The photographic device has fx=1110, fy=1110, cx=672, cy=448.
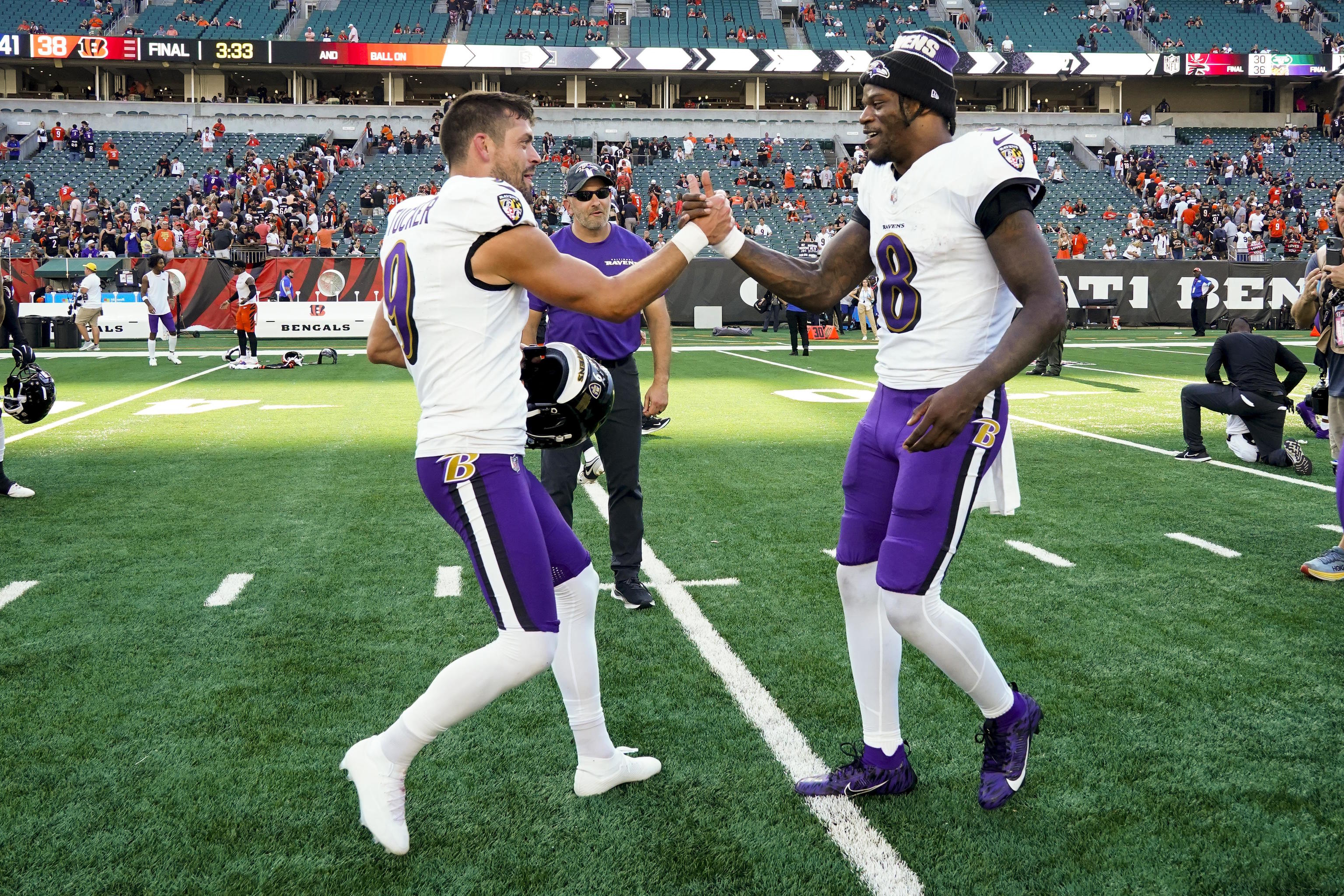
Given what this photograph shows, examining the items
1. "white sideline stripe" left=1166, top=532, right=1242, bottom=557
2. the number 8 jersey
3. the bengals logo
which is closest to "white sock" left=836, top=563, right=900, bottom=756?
the number 8 jersey

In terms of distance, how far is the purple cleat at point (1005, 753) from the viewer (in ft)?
10.4

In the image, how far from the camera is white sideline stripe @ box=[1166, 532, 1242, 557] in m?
6.13

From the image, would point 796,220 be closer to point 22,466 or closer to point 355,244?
point 355,244

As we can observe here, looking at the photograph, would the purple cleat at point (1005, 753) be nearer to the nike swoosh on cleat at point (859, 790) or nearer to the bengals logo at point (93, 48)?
the nike swoosh on cleat at point (859, 790)

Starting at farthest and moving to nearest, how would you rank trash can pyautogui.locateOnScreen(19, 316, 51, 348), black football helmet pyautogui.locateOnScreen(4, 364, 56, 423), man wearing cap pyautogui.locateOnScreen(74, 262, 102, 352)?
1. trash can pyautogui.locateOnScreen(19, 316, 51, 348)
2. man wearing cap pyautogui.locateOnScreen(74, 262, 102, 352)
3. black football helmet pyautogui.locateOnScreen(4, 364, 56, 423)

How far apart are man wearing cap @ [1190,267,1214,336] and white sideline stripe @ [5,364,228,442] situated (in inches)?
860

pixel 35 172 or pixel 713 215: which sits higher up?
pixel 35 172

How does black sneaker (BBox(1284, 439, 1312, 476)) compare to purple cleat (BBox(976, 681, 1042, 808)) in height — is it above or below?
above

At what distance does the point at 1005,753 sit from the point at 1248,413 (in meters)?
7.10

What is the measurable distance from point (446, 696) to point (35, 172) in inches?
1754

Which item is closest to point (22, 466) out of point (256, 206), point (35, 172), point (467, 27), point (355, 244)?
point (355, 244)

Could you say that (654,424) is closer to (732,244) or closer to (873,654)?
(732,244)

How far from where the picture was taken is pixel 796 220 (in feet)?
125

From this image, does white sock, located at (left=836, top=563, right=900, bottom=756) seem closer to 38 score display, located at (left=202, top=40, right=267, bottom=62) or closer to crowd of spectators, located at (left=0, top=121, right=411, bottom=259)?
crowd of spectators, located at (left=0, top=121, right=411, bottom=259)
